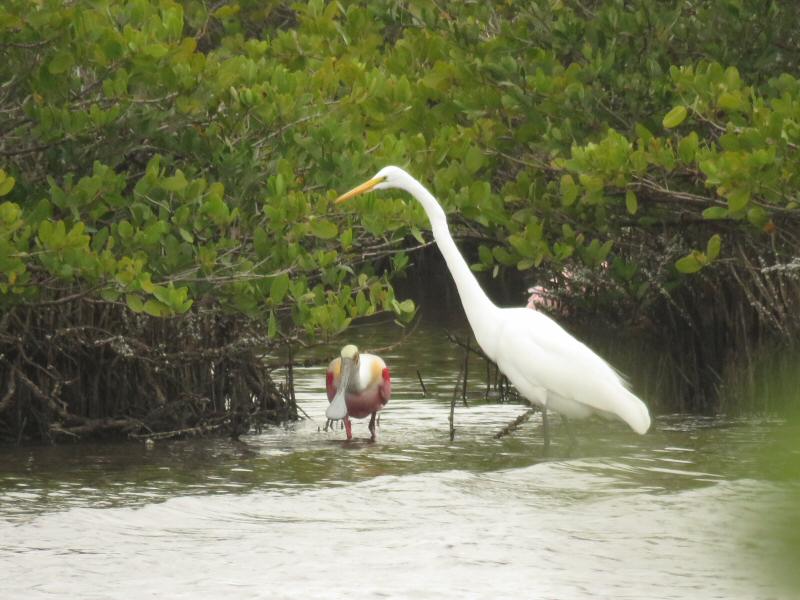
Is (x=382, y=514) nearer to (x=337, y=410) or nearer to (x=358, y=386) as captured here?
(x=337, y=410)

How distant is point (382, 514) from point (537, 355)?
1.83 m

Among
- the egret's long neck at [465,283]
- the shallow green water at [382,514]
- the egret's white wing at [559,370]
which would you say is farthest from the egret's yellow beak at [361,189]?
the shallow green water at [382,514]

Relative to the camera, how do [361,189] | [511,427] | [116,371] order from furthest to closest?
[511,427]
[116,371]
[361,189]

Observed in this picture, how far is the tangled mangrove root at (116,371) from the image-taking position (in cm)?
733

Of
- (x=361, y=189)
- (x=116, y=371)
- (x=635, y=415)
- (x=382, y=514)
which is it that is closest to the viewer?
(x=382, y=514)

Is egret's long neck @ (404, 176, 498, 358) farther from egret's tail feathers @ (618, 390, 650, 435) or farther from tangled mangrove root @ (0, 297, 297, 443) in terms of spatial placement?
tangled mangrove root @ (0, 297, 297, 443)

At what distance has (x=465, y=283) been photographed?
7.80m

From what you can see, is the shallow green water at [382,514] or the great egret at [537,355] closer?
the shallow green water at [382,514]

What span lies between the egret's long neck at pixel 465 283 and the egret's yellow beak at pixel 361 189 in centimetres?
32

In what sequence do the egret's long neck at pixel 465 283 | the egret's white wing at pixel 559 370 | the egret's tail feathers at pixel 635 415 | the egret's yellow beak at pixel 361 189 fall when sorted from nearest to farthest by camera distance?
1. the egret's yellow beak at pixel 361 189
2. the egret's tail feathers at pixel 635 415
3. the egret's white wing at pixel 559 370
4. the egret's long neck at pixel 465 283

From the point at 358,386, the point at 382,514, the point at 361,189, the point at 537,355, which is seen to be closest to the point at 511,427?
the point at 537,355

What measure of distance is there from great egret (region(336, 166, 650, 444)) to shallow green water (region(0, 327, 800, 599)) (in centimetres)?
29

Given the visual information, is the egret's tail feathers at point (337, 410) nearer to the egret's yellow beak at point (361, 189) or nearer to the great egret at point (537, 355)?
the great egret at point (537, 355)

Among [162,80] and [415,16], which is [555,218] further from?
[162,80]
